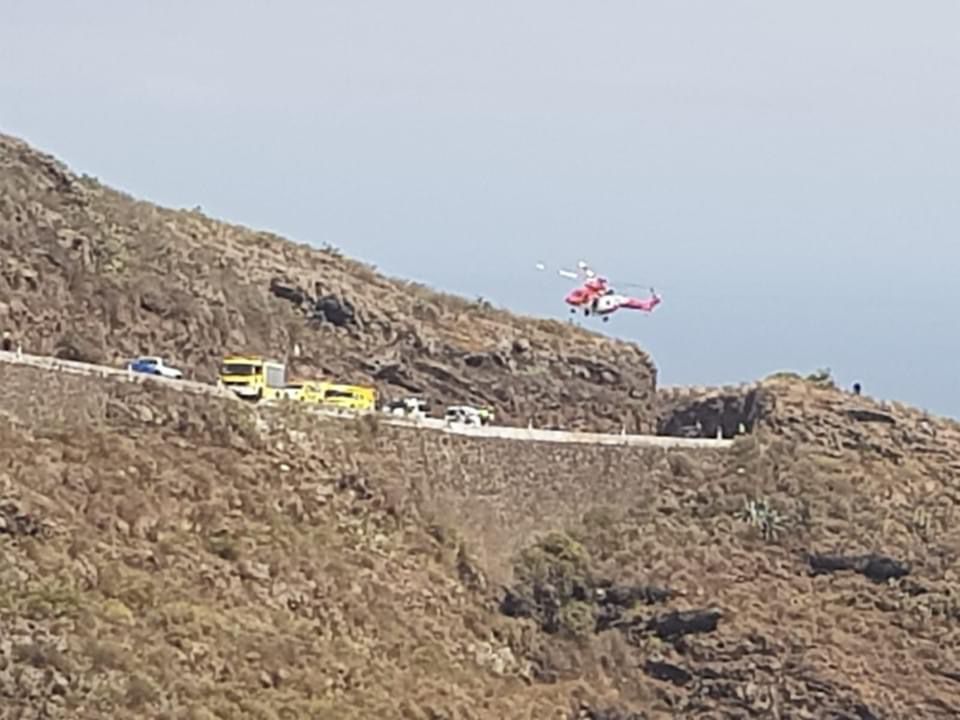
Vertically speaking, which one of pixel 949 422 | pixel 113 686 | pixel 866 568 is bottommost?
pixel 113 686

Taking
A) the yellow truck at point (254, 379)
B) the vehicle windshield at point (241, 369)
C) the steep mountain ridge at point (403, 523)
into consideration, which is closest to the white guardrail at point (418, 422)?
the steep mountain ridge at point (403, 523)

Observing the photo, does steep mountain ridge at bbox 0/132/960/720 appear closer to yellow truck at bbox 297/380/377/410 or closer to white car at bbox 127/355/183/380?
yellow truck at bbox 297/380/377/410

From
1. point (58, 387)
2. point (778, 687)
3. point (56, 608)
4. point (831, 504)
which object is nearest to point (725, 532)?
point (831, 504)

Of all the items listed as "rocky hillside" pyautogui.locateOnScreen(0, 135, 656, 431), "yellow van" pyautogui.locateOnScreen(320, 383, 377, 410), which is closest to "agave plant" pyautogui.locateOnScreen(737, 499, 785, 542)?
"yellow van" pyautogui.locateOnScreen(320, 383, 377, 410)

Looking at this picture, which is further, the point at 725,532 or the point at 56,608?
the point at 725,532

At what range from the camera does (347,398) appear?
5322cm

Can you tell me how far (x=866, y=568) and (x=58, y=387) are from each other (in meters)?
17.0

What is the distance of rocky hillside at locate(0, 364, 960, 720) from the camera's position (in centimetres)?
3947

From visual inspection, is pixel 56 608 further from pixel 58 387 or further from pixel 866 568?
pixel 866 568

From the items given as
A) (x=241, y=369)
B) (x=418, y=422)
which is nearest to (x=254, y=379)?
(x=241, y=369)

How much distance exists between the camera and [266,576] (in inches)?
1729

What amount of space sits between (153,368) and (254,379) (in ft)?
7.72

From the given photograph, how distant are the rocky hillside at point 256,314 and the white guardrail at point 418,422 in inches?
81.8

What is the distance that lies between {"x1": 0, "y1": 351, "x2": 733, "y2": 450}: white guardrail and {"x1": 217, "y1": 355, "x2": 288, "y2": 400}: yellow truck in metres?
0.52
